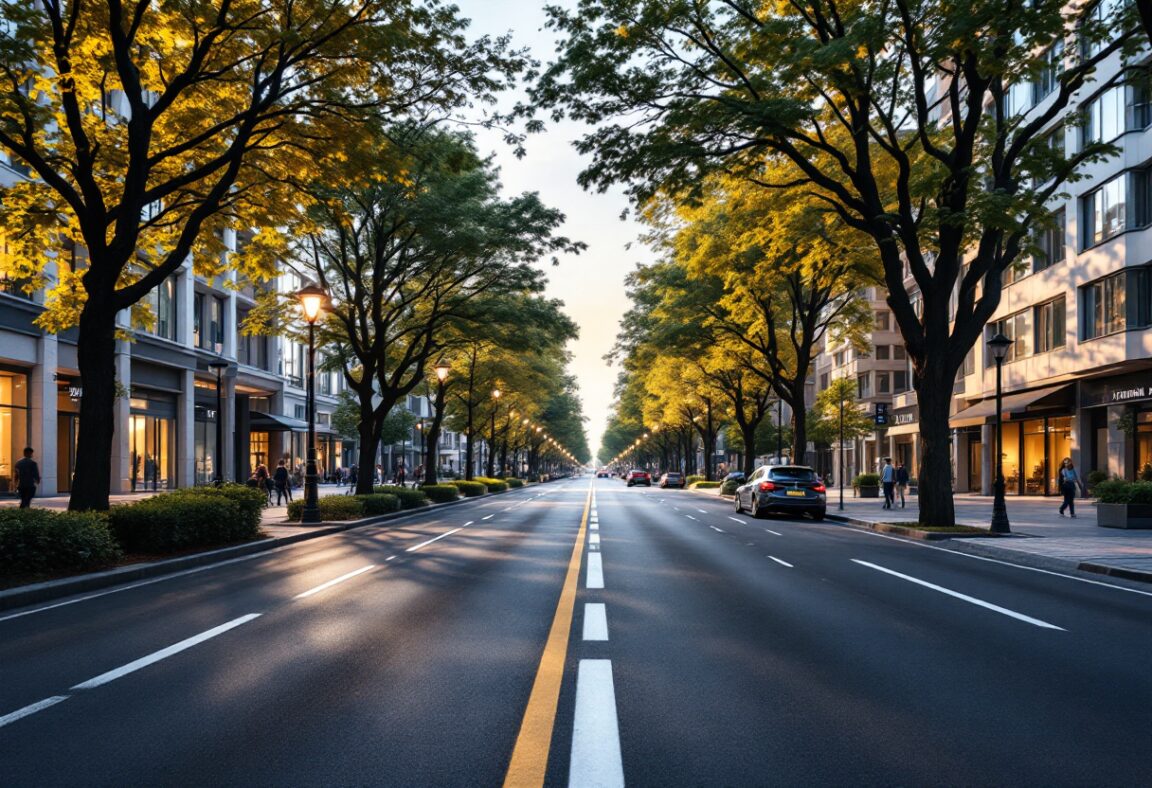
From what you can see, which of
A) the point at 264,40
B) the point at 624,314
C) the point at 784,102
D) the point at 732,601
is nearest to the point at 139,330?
the point at 624,314

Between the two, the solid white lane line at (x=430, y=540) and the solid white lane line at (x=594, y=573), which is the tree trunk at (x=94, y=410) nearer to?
the solid white lane line at (x=430, y=540)

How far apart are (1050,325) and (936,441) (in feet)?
72.5

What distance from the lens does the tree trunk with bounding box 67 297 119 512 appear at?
1396 centimetres

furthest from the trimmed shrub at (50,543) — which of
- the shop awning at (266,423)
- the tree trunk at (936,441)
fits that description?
the shop awning at (266,423)

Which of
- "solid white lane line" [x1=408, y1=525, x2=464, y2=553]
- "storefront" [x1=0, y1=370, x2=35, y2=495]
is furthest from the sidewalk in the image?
"storefront" [x1=0, y1=370, x2=35, y2=495]

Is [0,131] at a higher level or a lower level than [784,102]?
lower

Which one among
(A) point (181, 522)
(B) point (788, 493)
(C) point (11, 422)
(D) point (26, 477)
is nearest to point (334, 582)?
(A) point (181, 522)

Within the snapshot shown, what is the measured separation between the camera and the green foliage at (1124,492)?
20.7m

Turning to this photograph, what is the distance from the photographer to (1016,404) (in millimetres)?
38719

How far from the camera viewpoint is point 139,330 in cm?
3722

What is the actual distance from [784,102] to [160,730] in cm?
1474

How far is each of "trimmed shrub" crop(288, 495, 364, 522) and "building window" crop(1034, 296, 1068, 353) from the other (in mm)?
29502

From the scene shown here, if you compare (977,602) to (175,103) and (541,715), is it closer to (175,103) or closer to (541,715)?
(541,715)

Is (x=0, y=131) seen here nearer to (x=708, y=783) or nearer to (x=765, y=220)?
(x=708, y=783)
